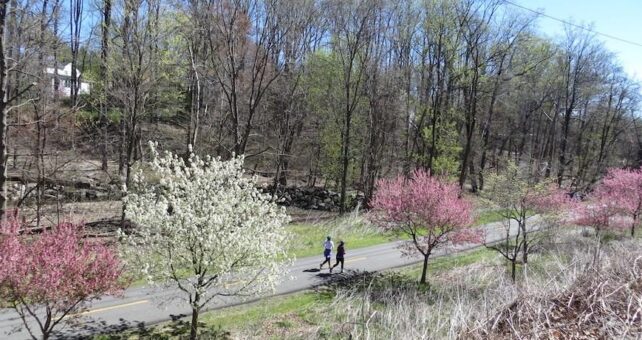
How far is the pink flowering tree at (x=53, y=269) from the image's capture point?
28.4 feet

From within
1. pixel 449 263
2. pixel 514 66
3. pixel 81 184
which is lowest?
pixel 449 263

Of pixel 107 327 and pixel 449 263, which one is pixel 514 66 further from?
pixel 107 327

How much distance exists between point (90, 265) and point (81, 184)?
74.1 feet

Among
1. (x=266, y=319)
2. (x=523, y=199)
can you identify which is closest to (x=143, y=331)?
(x=266, y=319)

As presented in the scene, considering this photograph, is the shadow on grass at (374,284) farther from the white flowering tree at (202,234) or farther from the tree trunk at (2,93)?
the tree trunk at (2,93)

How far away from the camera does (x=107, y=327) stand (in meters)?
12.7

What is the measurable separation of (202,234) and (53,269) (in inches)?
126

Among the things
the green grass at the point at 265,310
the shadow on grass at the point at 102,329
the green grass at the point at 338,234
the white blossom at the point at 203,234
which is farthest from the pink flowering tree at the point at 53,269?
the green grass at the point at 338,234

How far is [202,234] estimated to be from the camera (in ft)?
35.9

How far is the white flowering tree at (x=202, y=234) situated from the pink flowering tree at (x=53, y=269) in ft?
3.37

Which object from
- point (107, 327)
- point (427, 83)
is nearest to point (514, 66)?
point (427, 83)

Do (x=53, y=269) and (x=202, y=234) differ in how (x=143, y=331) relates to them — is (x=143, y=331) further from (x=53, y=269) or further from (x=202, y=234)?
(x=53, y=269)

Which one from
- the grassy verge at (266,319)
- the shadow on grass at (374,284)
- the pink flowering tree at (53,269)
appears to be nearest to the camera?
the pink flowering tree at (53,269)

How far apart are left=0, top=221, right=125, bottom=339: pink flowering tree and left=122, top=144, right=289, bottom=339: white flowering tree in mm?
1026
